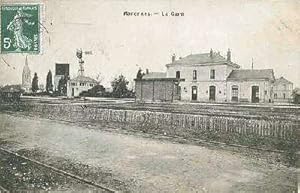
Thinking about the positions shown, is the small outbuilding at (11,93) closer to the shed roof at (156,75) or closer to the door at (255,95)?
the shed roof at (156,75)

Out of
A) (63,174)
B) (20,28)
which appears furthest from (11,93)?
(63,174)

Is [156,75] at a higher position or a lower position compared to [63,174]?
higher

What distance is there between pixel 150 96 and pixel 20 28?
46 cm

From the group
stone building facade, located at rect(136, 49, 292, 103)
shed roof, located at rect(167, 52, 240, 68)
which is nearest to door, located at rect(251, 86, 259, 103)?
stone building facade, located at rect(136, 49, 292, 103)

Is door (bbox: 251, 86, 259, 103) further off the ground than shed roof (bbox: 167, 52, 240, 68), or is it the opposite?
shed roof (bbox: 167, 52, 240, 68)

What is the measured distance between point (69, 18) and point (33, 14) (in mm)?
113

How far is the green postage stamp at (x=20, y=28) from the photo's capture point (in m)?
1.32

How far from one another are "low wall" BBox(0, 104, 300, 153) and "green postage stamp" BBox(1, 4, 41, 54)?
0.61 ft

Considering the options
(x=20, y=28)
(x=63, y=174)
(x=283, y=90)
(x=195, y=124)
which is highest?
(x=20, y=28)

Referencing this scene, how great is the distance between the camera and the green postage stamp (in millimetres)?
1315

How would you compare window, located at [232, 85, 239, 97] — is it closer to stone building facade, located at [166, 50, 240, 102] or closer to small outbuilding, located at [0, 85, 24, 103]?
stone building facade, located at [166, 50, 240, 102]

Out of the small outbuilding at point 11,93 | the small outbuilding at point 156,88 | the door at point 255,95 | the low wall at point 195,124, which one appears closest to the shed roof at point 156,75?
the small outbuilding at point 156,88

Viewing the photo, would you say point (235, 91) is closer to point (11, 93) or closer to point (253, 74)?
point (253, 74)

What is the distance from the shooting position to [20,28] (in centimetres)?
132
